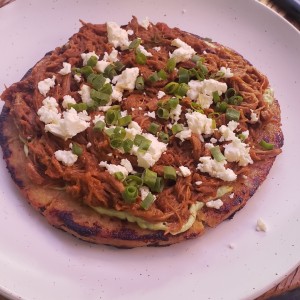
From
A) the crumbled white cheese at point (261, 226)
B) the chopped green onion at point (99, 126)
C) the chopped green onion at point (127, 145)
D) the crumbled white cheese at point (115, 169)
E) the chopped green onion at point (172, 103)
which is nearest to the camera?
the crumbled white cheese at point (115, 169)

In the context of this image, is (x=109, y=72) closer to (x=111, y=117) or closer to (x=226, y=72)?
(x=111, y=117)

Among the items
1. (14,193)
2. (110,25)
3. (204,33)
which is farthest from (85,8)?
(14,193)

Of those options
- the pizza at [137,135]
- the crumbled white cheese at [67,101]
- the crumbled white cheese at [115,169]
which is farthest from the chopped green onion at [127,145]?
the crumbled white cheese at [67,101]

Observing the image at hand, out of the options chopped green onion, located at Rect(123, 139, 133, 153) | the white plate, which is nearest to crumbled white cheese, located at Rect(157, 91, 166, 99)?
chopped green onion, located at Rect(123, 139, 133, 153)

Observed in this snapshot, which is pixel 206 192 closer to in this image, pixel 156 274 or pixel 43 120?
pixel 156 274

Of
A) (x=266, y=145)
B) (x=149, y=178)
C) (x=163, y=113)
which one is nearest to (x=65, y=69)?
(x=163, y=113)

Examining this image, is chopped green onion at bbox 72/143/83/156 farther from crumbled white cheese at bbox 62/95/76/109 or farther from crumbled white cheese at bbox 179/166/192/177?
crumbled white cheese at bbox 179/166/192/177

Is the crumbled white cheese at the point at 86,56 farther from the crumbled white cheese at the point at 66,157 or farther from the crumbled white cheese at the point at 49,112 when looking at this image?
the crumbled white cheese at the point at 66,157
